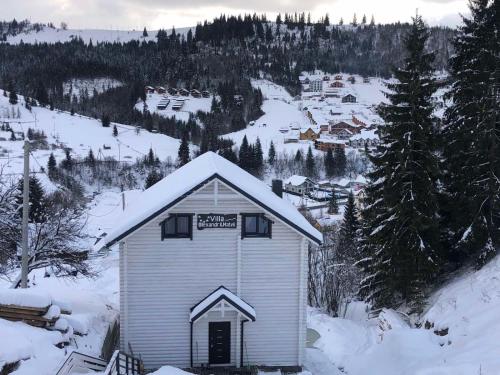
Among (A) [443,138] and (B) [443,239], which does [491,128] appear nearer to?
(A) [443,138]

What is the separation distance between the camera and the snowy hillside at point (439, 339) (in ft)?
43.7

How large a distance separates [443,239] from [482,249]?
2.19 m

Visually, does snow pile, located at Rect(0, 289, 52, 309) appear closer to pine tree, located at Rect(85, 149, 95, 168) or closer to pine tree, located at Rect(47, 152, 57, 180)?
pine tree, located at Rect(47, 152, 57, 180)

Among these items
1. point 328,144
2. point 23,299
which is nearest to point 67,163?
point 328,144

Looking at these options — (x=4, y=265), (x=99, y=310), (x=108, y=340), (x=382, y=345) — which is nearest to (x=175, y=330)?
(x=108, y=340)

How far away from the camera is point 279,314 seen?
16469 mm

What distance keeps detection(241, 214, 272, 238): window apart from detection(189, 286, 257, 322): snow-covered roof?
194 centimetres

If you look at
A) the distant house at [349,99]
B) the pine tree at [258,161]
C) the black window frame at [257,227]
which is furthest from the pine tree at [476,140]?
the distant house at [349,99]

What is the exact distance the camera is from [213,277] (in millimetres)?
16094

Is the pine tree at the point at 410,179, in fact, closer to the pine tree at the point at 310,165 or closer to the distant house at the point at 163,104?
the pine tree at the point at 310,165

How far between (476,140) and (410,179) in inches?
126

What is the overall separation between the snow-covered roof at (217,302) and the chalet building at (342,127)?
137214 millimetres

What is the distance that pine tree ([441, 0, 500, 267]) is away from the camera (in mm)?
20766

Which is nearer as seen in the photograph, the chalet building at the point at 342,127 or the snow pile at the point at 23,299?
the snow pile at the point at 23,299
